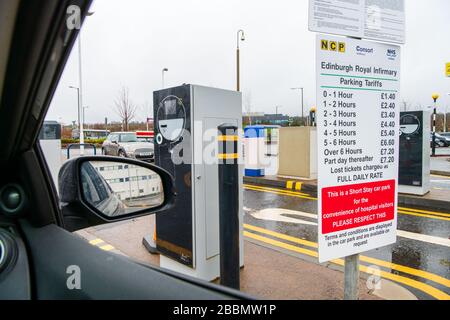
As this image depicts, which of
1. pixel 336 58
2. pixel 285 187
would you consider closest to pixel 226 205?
pixel 336 58

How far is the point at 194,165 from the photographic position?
140 inches

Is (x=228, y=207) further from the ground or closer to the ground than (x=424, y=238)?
further from the ground

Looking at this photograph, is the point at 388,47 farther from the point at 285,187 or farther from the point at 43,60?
the point at 285,187

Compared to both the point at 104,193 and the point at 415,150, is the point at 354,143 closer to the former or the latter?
the point at 104,193

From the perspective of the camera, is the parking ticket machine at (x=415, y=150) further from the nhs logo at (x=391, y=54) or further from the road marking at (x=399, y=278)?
the nhs logo at (x=391, y=54)

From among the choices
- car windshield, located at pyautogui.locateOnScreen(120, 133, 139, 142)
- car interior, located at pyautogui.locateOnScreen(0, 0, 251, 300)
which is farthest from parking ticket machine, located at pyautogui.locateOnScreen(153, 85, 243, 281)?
car windshield, located at pyautogui.locateOnScreen(120, 133, 139, 142)

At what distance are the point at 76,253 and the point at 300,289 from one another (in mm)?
2805

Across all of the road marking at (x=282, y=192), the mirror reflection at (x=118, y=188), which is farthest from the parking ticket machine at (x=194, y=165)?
the road marking at (x=282, y=192)

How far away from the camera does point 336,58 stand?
7.85ft

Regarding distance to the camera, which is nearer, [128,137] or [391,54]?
[391,54]

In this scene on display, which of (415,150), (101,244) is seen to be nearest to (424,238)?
(415,150)

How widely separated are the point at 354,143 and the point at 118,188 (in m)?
1.72

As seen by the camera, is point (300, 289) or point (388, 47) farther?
point (300, 289)

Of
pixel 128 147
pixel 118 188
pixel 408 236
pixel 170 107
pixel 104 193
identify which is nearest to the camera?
pixel 104 193
